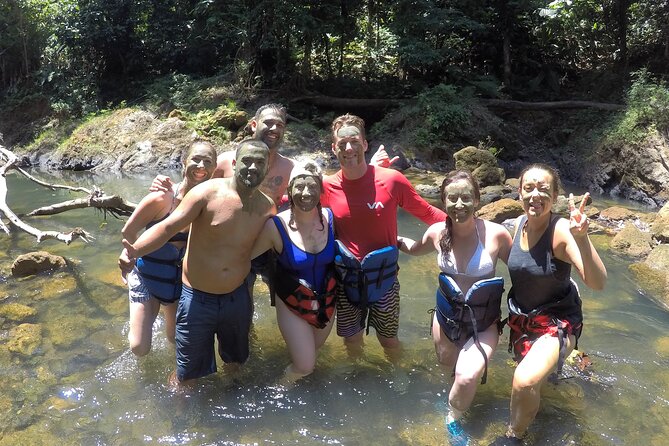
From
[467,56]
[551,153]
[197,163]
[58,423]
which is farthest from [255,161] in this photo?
[467,56]

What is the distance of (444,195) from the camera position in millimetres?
3508

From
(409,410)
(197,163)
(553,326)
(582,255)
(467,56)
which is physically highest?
(467,56)

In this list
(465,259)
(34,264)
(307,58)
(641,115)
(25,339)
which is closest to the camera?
(465,259)

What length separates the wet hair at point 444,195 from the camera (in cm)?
349

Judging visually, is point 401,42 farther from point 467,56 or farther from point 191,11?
point 191,11

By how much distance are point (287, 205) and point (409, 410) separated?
182 cm

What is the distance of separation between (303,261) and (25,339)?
312 centimetres

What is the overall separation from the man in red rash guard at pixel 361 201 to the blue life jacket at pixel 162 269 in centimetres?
122

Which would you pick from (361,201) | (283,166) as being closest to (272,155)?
(283,166)

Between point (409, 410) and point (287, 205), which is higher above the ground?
point (287, 205)

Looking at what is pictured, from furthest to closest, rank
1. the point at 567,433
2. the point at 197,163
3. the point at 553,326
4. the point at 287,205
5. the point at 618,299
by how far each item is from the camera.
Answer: the point at 618,299, the point at 287,205, the point at 197,163, the point at 567,433, the point at 553,326

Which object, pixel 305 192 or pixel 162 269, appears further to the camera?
pixel 162 269

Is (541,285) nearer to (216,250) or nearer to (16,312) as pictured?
(216,250)

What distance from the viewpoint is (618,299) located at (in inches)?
242
